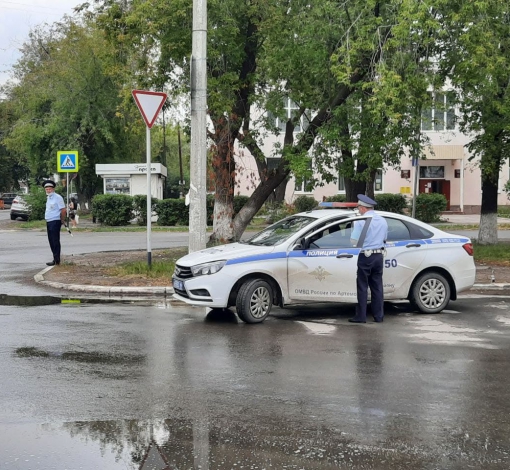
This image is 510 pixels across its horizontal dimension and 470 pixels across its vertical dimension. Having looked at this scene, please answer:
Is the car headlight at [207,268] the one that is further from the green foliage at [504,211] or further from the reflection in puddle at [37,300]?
the green foliage at [504,211]

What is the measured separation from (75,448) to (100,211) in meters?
31.7

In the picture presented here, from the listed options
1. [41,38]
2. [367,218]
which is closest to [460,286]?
[367,218]

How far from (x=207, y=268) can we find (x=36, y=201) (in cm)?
3018

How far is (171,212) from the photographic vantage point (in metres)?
37.4

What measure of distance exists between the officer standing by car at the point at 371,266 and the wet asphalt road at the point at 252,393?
9.8 inches

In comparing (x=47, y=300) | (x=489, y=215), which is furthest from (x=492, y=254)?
(x=47, y=300)

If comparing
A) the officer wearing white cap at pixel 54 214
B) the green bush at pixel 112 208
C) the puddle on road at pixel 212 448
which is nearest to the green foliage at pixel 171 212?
the green bush at pixel 112 208

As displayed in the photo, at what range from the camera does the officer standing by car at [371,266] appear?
10.9 meters

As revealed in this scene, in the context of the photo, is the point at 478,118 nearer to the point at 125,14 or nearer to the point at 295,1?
the point at 295,1

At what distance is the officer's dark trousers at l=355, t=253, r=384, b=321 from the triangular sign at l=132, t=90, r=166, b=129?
5995 millimetres

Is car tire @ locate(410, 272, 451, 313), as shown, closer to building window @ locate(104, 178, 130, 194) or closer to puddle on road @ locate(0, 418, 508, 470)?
puddle on road @ locate(0, 418, 508, 470)

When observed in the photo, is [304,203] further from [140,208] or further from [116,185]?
[116,185]

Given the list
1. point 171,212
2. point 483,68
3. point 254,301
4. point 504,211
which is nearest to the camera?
point 254,301

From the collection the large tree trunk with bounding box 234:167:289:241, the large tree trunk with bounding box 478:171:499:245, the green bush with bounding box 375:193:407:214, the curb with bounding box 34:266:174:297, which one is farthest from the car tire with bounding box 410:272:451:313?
the green bush with bounding box 375:193:407:214
